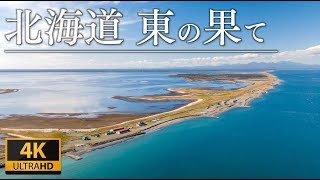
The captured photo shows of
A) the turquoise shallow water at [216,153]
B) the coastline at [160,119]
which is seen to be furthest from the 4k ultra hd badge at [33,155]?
the coastline at [160,119]

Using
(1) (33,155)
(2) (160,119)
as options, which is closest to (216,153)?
(2) (160,119)

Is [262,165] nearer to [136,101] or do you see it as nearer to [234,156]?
[234,156]

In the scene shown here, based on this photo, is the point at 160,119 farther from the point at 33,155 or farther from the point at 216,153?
the point at 33,155

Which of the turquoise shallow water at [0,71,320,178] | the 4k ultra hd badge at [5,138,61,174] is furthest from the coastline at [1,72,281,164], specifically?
the 4k ultra hd badge at [5,138,61,174]

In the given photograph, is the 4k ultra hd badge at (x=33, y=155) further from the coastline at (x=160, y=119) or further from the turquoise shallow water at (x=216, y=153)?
the coastline at (x=160, y=119)

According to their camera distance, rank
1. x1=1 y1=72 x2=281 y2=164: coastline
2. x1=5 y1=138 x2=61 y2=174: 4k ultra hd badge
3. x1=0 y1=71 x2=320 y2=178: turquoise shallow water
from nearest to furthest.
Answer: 1. x1=5 y1=138 x2=61 y2=174: 4k ultra hd badge
2. x1=0 y1=71 x2=320 y2=178: turquoise shallow water
3. x1=1 y1=72 x2=281 y2=164: coastline

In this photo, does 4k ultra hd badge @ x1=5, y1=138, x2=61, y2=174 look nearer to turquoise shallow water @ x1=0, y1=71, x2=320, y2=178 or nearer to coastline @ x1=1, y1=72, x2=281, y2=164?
turquoise shallow water @ x1=0, y1=71, x2=320, y2=178
